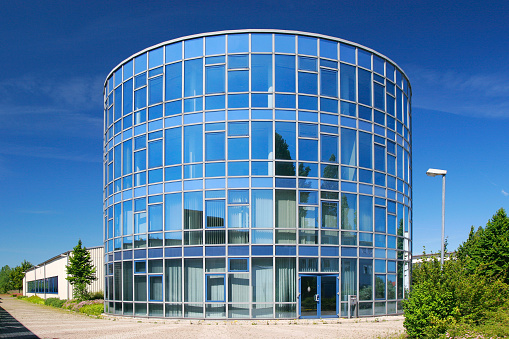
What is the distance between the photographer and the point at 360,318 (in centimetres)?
2434

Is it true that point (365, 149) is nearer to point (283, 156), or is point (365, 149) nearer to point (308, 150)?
point (308, 150)

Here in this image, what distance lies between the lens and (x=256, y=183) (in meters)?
24.0

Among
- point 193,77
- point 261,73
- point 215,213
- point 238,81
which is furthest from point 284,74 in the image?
point 215,213

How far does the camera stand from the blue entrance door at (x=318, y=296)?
23516 millimetres

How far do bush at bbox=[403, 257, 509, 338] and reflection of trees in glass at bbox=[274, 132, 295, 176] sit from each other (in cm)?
824

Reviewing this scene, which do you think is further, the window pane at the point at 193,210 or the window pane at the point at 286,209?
the window pane at the point at 193,210

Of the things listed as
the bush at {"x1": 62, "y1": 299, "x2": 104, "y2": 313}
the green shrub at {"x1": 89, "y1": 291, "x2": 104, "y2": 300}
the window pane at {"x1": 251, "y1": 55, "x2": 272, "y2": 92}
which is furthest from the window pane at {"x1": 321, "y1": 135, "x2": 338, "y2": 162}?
the green shrub at {"x1": 89, "y1": 291, "x2": 104, "y2": 300}

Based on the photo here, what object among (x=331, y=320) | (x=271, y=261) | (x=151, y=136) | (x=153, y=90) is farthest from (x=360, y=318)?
(x=153, y=90)

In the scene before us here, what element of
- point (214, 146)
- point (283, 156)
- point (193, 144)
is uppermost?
point (193, 144)

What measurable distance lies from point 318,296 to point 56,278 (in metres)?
41.8

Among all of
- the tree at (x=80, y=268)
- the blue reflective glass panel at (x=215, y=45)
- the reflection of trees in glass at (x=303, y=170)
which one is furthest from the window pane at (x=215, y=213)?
the tree at (x=80, y=268)

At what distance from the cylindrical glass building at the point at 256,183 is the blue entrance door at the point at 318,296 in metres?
0.05

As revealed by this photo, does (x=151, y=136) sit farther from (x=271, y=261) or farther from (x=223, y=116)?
(x=271, y=261)

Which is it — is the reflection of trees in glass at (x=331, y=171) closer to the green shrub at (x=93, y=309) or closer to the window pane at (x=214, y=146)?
the window pane at (x=214, y=146)
